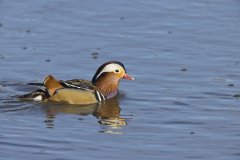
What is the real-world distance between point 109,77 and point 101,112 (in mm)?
1141

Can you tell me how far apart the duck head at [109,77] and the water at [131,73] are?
0.76 feet

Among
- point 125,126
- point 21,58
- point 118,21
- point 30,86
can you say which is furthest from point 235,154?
point 118,21

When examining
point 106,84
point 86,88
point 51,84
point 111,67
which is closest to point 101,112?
point 86,88

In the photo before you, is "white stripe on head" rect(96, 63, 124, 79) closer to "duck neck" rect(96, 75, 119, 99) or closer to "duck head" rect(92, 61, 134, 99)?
"duck head" rect(92, 61, 134, 99)

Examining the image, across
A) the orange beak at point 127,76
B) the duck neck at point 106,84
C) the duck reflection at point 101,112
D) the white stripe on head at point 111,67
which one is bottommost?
the duck reflection at point 101,112

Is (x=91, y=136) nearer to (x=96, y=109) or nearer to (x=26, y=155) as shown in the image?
(x=26, y=155)

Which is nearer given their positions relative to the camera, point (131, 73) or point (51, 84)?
point (51, 84)

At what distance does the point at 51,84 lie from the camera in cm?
1559

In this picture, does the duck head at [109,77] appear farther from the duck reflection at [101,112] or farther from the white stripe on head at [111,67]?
the duck reflection at [101,112]

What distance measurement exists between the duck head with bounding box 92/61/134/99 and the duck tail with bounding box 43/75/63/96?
82 centimetres

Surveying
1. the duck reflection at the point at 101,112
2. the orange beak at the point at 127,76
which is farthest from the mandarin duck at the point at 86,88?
the duck reflection at the point at 101,112

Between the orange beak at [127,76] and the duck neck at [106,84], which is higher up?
the orange beak at [127,76]

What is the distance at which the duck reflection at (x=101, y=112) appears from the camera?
14.0 meters

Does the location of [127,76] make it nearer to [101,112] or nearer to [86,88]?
[86,88]
